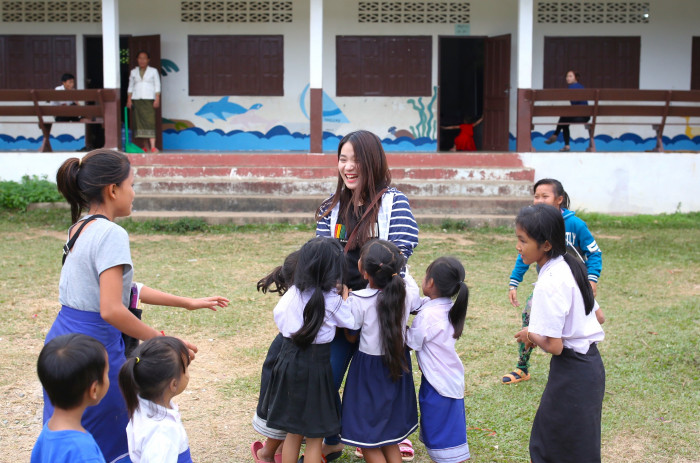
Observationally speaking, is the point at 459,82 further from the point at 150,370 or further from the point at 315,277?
the point at 150,370

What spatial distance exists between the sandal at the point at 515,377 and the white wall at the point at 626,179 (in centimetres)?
739

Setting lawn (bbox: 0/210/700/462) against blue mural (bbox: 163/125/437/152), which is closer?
lawn (bbox: 0/210/700/462)

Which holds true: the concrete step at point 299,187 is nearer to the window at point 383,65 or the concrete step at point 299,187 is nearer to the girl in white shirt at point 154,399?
the window at point 383,65

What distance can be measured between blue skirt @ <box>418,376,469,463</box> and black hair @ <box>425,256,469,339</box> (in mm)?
313

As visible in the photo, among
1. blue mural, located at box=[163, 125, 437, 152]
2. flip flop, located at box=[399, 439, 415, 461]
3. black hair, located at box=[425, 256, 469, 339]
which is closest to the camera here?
black hair, located at box=[425, 256, 469, 339]

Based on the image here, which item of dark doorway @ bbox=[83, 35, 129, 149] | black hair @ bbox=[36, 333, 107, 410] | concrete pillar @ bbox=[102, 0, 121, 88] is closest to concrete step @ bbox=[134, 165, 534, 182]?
concrete pillar @ bbox=[102, 0, 121, 88]

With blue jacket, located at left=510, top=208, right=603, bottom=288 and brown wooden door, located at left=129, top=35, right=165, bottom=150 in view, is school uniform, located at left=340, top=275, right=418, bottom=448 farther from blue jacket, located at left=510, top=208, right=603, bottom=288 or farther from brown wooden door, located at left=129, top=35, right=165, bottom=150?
brown wooden door, located at left=129, top=35, right=165, bottom=150

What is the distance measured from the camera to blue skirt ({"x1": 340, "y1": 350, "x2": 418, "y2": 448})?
10.3ft

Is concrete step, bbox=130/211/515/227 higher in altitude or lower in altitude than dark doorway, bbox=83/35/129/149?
lower

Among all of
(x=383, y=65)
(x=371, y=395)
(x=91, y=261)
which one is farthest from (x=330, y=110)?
(x=91, y=261)

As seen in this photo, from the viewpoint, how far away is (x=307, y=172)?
11.3m

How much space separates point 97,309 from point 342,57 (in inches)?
440

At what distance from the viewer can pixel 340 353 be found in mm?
3250

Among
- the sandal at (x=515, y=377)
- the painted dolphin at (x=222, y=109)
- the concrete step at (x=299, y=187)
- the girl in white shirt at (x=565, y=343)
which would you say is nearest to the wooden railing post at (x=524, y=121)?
the concrete step at (x=299, y=187)
